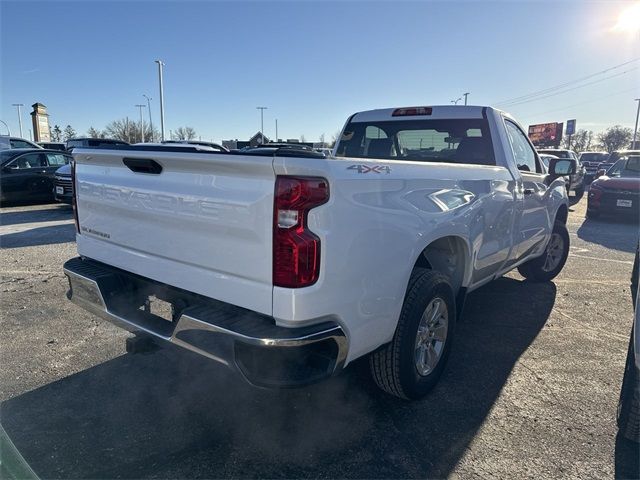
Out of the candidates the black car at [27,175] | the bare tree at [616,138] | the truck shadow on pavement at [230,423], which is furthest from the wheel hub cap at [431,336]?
the bare tree at [616,138]

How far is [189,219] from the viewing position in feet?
7.70

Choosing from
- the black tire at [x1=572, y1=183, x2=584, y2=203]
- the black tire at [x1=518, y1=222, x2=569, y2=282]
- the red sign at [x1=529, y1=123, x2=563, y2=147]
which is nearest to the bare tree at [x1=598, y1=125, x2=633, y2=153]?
the red sign at [x1=529, y1=123, x2=563, y2=147]

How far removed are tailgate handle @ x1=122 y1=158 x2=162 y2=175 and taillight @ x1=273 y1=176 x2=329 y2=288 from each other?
89 cm

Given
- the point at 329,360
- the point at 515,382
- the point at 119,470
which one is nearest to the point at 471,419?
the point at 515,382

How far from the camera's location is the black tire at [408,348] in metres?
2.71

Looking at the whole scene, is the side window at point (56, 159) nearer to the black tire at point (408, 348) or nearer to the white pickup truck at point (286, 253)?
the white pickup truck at point (286, 253)

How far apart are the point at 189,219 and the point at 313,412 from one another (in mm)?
1491

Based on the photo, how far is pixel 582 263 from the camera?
7184mm

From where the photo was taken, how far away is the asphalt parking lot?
7.93 ft

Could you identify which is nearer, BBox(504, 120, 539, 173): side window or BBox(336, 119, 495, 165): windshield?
BBox(336, 119, 495, 165): windshield

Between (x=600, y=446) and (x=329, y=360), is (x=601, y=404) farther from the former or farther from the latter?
(x=329, y=360)

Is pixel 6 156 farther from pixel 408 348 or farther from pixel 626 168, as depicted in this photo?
pixel 626 168

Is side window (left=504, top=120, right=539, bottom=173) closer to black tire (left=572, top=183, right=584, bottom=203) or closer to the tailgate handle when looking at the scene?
the tailgate handle

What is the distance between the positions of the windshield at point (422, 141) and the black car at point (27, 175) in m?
10.8
